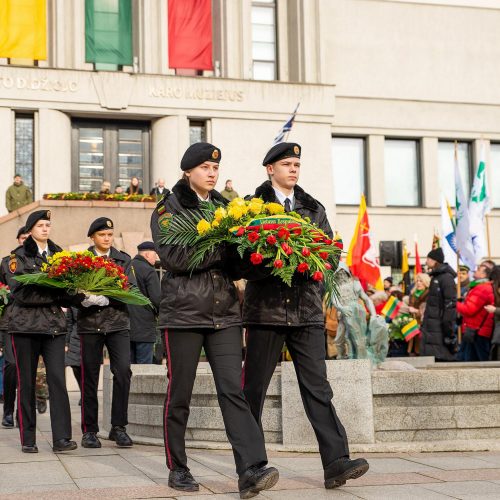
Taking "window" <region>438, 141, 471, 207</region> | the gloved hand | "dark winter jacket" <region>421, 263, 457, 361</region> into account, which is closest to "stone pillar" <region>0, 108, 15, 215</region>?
"window" <region>438, 141, 471, 207</region>

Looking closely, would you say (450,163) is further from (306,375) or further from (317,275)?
(317,275)

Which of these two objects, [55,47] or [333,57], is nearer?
[55,47]

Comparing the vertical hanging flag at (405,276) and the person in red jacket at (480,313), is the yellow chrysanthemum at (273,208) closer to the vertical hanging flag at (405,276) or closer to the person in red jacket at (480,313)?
the person in red jacket at (480,313)

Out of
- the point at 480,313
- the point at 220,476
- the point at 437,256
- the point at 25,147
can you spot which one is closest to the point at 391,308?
the point at 437,256

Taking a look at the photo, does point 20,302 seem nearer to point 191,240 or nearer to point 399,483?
point 191,240

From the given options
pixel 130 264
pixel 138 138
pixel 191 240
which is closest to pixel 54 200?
pixel 138 138

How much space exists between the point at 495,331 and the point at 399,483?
21.0ft

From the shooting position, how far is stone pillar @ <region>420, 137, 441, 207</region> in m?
36.0

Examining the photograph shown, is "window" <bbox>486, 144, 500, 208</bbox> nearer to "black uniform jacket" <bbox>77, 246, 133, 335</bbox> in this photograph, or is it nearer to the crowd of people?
"black uniform jacket" <bbox>77, 246, 133, 335</bbox>

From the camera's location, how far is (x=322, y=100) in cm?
3312

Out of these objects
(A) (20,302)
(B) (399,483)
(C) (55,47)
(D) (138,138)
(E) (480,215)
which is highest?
(C) (55,47)

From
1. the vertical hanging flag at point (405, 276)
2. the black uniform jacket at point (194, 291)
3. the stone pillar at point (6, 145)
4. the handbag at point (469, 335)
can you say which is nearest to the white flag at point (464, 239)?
the vertical hanging flag at point (405, 276)

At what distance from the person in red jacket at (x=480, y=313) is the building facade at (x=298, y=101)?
18.7 meters

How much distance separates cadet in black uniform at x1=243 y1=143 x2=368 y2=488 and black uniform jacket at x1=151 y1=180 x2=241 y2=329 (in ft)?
0.72
